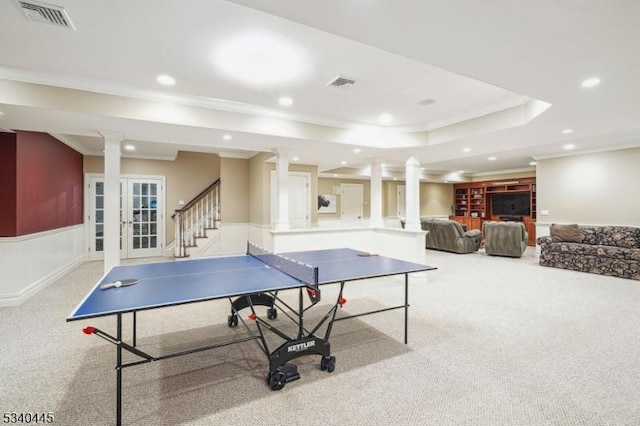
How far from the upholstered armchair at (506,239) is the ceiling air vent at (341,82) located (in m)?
6.14

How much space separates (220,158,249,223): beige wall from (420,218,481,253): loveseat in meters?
5.26

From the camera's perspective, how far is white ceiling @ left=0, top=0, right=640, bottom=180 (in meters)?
1.82

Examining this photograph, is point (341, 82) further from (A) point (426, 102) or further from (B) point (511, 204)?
(B) point (511, 204)

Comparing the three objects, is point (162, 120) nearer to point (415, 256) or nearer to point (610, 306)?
point (415, 256)

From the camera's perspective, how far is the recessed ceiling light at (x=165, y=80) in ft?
10.2

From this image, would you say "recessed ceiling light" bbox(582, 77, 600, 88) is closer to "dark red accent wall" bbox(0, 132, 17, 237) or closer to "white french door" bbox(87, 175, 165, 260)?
"dark red accent wall" bbox(0, 132, 17, 237)

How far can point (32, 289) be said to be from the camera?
428 cm

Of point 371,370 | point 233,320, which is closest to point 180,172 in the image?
point 233,320

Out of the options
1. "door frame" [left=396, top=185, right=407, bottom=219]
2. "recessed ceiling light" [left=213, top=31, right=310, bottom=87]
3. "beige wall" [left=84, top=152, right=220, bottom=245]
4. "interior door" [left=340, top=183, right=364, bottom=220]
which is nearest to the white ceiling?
"recessed ceiling light" [left=213, top=31, right=310, bottom=87]

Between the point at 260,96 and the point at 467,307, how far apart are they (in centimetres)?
382

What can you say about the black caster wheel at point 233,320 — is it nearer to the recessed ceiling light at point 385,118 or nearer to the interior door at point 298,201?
the recessed ceiling light at point 385,118

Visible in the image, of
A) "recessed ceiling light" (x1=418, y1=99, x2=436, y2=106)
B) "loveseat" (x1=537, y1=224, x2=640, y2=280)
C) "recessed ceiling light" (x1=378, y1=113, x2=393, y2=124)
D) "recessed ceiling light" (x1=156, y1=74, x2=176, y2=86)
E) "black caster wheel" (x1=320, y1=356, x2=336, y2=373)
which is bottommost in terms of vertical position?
"black caster wheel" (x1=320, y1=356, x2=336, y2=373)

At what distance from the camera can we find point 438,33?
1904mm

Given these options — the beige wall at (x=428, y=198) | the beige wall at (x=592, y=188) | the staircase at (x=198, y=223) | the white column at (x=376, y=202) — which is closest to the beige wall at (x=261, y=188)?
the staircase at (x=198, y=223)
